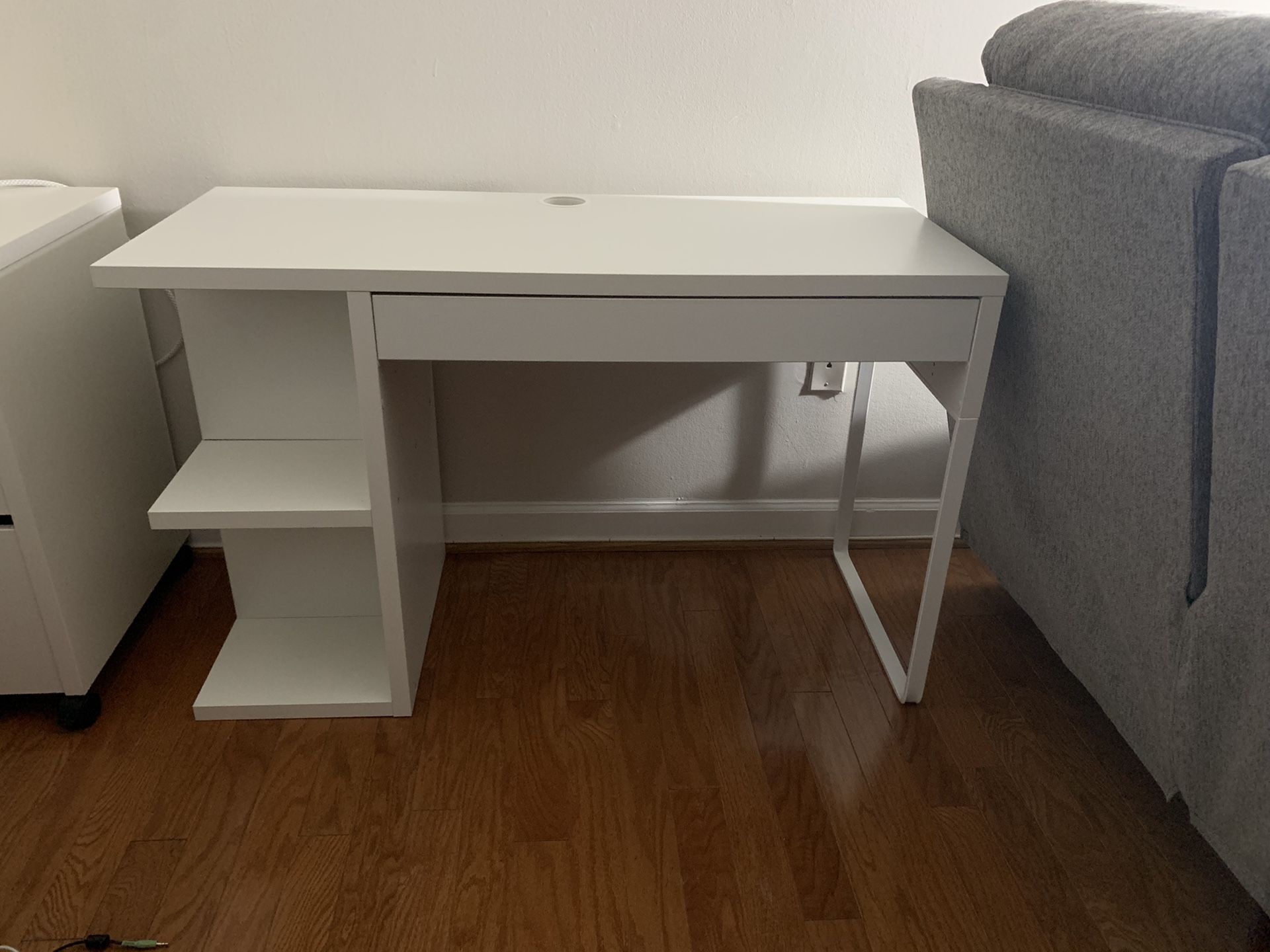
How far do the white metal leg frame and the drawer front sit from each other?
48.3 inches

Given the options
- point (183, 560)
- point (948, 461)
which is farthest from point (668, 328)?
point (183, 560)

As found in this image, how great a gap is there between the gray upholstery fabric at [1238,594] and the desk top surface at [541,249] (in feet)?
1.23

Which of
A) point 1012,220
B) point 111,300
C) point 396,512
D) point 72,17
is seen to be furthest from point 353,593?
point 1012,220

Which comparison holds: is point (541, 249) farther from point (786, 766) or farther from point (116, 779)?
point (116, 779)

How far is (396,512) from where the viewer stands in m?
1.32

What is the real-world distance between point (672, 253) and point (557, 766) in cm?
70

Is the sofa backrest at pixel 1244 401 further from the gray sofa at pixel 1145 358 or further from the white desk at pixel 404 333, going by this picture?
the white desk at pixel 404 333

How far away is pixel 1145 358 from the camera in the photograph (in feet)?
3.11

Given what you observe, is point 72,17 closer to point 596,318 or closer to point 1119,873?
point 596,318

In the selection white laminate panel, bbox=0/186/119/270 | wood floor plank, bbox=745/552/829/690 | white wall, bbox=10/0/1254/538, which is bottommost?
wood floor plank, bbox=745/552/829/690

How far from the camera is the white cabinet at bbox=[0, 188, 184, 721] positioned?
4.06 ft

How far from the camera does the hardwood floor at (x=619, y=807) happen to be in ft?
3.60

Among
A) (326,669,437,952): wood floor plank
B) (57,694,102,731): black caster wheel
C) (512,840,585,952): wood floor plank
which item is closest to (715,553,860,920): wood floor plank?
(512,840,585,952): wood floor plank

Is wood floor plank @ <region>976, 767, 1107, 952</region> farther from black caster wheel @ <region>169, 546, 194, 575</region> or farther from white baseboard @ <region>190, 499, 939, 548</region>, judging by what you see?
black caster wheel @ <region>169, 546, 194, 575</region>
